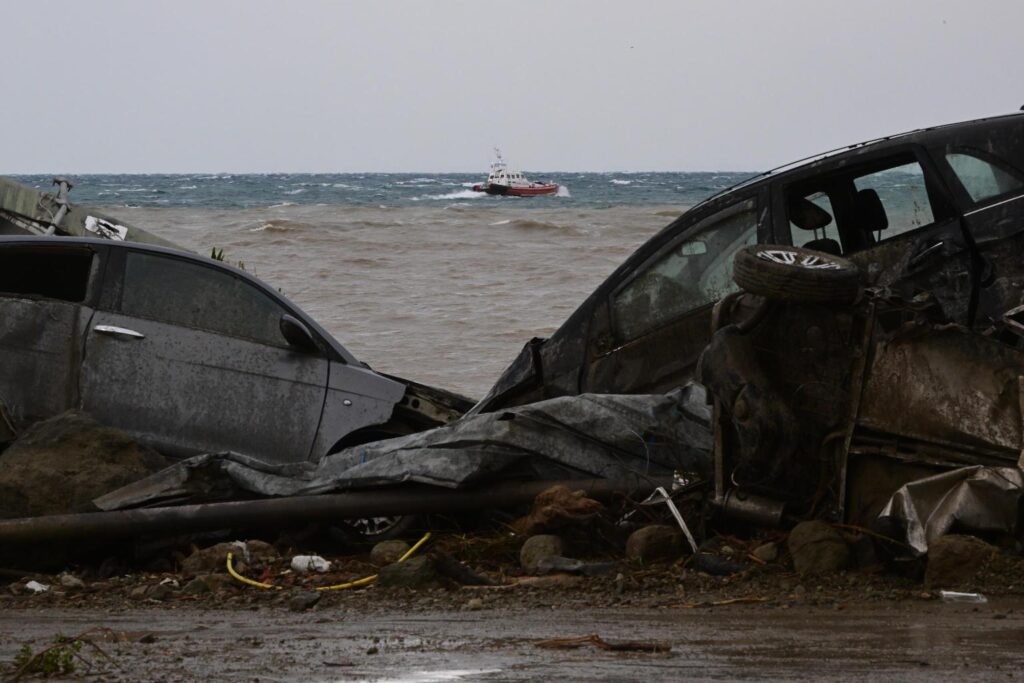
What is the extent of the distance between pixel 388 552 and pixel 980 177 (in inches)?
141

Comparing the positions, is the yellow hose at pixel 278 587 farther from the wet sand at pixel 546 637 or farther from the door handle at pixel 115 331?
the door handle at pixel 115 331

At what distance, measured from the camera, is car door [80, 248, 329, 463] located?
8.17 m

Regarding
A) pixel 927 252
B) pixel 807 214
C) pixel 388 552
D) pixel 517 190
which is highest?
pixel 807 214

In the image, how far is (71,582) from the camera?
670 cm

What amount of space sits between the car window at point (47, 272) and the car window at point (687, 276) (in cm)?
313

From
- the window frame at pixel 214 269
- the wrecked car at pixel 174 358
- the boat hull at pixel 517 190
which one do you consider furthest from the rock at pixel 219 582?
the boat hull at pixel 517 190

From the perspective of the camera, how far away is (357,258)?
93.5 feet

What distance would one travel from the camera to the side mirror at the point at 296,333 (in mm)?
8312

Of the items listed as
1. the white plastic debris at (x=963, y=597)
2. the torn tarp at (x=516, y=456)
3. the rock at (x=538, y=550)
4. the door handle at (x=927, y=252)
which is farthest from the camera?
the door handle at (x=927, y=252)

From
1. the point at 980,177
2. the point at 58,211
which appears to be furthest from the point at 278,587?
the point at 58,211

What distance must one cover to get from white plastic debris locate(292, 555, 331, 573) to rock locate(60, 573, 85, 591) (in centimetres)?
98

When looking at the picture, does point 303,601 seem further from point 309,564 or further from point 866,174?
point 866,174

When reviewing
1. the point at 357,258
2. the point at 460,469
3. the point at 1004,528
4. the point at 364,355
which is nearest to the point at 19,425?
the point at 460,469

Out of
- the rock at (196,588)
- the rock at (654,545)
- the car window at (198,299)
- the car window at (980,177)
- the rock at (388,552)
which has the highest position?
the car window at (980,177)
